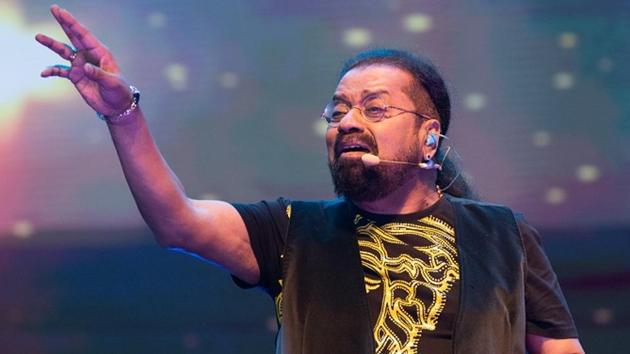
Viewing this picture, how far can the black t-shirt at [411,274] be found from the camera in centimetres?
158

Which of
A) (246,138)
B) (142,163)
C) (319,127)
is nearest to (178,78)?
(246,138)

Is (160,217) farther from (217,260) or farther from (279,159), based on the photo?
(279,159)

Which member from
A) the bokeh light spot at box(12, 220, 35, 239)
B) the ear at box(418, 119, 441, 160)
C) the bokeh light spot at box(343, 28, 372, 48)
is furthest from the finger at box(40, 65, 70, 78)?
the bokeh light spot at box(343, 28, 372, 48)

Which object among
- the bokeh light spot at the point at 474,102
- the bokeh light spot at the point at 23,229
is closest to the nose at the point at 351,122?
the bokeh light spot at the point at 474,102

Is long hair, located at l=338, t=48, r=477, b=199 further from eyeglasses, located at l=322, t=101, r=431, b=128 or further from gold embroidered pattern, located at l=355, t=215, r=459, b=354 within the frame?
gold embroidered pattern, located at l=355, t=215, r=459, b=354

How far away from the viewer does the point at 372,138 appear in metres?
1.70

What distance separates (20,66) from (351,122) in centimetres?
98

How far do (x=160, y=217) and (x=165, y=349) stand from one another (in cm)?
78

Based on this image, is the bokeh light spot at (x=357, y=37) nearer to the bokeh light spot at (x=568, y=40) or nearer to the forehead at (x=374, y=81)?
the forehead at (x=374, y=81)

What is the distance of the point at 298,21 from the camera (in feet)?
7.13

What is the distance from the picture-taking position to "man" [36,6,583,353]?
1.53 metres

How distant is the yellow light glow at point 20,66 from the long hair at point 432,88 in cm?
80

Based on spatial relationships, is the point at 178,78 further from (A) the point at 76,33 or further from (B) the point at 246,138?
(A) the point at 76,33

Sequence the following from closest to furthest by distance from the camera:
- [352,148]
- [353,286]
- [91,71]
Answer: [91,71], [353,286], [352,148]
